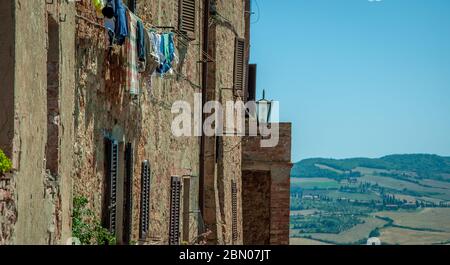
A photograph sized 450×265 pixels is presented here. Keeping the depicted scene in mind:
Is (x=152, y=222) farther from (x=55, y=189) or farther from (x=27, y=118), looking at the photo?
(x=27, y=118)

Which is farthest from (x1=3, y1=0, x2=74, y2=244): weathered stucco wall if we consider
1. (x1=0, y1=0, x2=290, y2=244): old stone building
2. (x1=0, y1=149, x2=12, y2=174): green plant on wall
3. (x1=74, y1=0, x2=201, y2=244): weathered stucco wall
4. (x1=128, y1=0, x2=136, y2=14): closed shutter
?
(x1=128, y1=0, x2=136, y2=14): closed shutter

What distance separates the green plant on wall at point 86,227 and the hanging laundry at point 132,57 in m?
2.30

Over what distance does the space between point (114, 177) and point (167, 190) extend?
4843 millimetres

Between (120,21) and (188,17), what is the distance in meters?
8.04

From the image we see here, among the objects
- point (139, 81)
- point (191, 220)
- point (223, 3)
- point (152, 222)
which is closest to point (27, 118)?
point (139, 81)

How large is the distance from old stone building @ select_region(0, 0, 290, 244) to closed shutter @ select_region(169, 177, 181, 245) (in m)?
0.02

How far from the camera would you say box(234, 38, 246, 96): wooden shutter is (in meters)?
29.1

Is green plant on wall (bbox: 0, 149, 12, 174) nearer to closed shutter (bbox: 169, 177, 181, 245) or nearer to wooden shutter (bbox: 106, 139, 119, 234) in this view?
wooden shutter (bbox: 106, 139, 119, 234)

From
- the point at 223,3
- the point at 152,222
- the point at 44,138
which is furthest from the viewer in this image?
the point at 223,3

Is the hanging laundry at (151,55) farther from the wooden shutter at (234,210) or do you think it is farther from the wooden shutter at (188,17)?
the wooden shutter at (234,210)

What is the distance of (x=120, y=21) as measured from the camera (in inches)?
591

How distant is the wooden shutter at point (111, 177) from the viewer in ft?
52.4

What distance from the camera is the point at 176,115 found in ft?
71.8

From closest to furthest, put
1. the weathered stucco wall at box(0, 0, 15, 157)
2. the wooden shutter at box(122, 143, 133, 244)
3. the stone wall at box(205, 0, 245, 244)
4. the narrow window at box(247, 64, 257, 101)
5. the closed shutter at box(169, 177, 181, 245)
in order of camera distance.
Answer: the weathered stucco wall at box(0, 0, 15, 157), the wooden shutter at box(122, 143, 133, 244), the closed shutter at box(169, 177, 181, 245), the stone wall at box(205, 0, 245, 244), the narrow window at box(247, 64, 257, 101)
